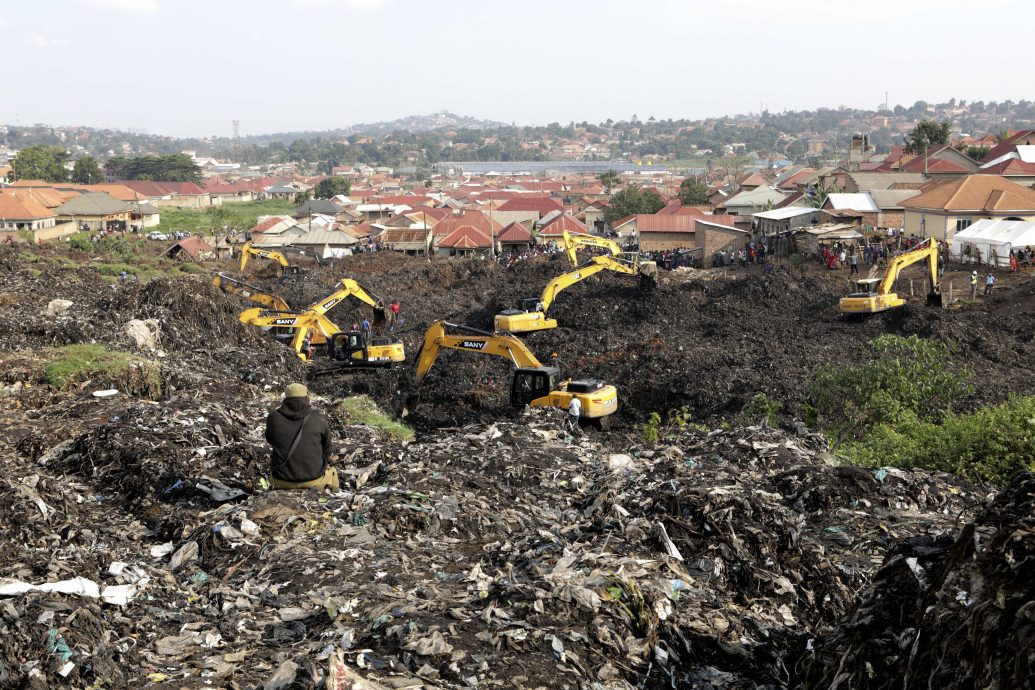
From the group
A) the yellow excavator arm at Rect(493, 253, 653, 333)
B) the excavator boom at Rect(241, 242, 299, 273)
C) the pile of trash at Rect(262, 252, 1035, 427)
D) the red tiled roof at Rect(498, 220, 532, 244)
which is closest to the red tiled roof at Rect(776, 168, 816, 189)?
the red tiled roof at Rect(498, 220, 532, 244)

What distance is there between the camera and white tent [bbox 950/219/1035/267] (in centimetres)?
2792

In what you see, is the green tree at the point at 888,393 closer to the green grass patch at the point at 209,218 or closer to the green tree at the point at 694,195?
the green tree at the point at 694,195

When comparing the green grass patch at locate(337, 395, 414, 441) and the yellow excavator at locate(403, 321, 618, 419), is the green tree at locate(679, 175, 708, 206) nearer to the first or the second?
the green grass patch at locate(337, 395, 414, 441)

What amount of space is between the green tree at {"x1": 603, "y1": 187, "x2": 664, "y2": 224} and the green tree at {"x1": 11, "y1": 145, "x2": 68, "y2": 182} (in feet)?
188

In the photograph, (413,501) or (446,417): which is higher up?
(413,501)

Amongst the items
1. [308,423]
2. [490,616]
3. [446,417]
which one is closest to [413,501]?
[308,423]

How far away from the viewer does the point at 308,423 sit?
323 inches

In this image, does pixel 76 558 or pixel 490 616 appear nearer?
pixel 490 616

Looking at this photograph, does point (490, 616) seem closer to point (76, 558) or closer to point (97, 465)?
point (76, 558)

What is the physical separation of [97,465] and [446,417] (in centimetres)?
822

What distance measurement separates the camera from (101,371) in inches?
609

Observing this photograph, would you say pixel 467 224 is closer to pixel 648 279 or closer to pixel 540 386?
pixel 648 279

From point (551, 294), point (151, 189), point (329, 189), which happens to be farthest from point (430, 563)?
point (329, 189)

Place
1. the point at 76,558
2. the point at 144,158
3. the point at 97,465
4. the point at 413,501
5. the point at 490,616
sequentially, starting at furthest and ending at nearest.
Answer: the point at 144,158 → the point at 97,465 → the point at 413,501 → the point at 76,558 → the point at 490,616
